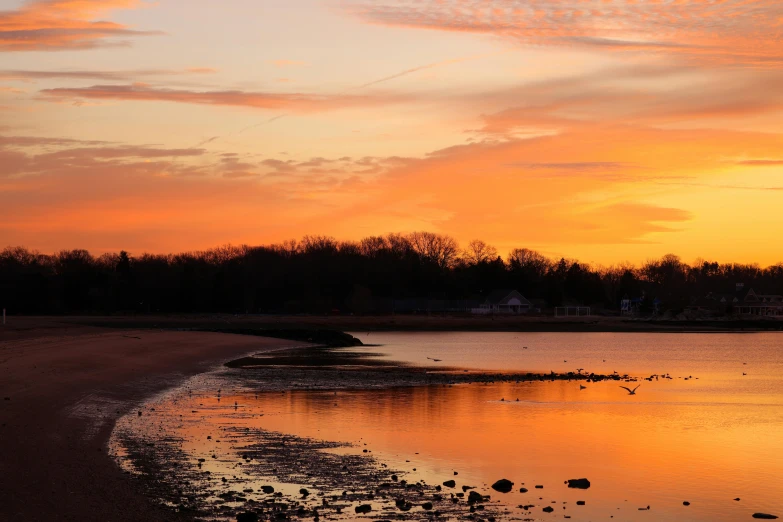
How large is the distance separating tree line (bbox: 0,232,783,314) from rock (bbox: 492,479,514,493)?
438ft

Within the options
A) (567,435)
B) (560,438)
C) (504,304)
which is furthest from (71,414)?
(504,304)

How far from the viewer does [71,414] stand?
24609 millimetres

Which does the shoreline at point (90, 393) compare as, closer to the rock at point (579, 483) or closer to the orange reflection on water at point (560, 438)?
the orange reflection on water at point (560, 438)

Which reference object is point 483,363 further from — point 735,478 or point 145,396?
point 735,478

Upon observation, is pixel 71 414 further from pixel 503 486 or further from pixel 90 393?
pixel 503 486

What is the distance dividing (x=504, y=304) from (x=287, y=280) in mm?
44782

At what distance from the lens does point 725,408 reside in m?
36.3

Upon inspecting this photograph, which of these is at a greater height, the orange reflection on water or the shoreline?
the shoreline

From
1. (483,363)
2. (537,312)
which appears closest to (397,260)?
(537,312)

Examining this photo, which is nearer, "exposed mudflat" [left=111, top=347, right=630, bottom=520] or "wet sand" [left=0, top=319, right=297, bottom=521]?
"wet sand" [left=0, top=319, right=297, bottom=521]

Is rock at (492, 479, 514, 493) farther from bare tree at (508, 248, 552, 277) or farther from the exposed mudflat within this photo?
bare tree at (508, 248, 552, 277)

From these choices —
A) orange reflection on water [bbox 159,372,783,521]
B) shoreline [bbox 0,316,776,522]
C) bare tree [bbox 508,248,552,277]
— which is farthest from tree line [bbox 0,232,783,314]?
orange reflection on water [bbox 159,372,783,521]

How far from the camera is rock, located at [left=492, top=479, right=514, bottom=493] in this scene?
1811 cm

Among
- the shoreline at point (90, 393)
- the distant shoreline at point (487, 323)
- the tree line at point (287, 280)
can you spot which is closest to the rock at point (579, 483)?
the shoreline at point (90, 393)
